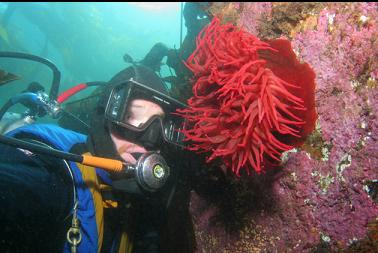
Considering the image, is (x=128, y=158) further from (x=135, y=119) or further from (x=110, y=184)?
(x=135, y=119)

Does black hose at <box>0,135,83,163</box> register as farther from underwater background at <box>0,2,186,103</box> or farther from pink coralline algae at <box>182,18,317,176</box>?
underwater background at <box>0,2,186,103</box>

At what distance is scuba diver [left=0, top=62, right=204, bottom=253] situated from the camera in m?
1.97

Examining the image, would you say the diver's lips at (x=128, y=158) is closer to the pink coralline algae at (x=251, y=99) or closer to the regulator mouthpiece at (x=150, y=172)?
the regulator mouthpiece at (x=150, y=172)

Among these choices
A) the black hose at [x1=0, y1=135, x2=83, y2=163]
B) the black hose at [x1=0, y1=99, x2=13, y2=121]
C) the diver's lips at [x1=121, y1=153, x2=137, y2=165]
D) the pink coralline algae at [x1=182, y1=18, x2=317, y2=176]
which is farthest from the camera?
the black hose at [x1=0, y1=99, x2=13, y2=121]

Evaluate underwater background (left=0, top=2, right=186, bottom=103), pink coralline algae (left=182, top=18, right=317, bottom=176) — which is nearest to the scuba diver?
pink coralline algae (left=182, top=18, right=317, bottom=176)

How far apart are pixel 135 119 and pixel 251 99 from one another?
4.69 feet

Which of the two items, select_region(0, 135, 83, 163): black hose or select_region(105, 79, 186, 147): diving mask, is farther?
select_region(105, 79, 186, 147): diving mask

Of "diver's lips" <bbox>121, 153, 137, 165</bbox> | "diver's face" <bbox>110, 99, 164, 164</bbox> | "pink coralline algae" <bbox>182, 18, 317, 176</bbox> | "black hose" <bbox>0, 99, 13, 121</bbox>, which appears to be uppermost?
"pink coralline algae" <bbox>182, 18, 317, 176</bbox>

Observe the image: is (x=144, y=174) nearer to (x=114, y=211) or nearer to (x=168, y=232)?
(x=114, y=211)

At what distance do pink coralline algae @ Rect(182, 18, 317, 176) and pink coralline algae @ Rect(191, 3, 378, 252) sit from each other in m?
0.19

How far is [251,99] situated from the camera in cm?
194

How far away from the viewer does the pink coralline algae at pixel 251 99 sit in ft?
6.25

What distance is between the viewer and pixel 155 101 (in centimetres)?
308

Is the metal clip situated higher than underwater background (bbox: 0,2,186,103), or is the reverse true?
the metal clip
